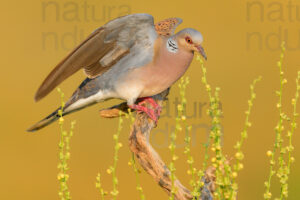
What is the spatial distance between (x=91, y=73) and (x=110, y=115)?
455 millimetres

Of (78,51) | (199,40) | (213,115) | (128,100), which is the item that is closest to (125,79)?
(128,100)

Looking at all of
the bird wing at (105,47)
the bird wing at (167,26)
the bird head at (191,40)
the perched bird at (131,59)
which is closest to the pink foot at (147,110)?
the perched bird at (131,59)

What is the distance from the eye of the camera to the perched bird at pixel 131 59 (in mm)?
3855

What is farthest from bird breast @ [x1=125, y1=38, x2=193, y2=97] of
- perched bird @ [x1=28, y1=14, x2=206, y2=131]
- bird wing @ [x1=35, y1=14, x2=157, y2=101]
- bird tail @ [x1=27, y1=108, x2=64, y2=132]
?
bird tail @ [x1=27, y1=108, x2=64, y2=132]

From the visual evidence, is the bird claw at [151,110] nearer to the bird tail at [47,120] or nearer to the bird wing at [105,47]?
the bird wing at [105,47]

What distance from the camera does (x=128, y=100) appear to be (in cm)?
407

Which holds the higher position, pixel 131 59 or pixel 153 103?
pixel 131 59

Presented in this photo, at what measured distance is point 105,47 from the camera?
4.00 m

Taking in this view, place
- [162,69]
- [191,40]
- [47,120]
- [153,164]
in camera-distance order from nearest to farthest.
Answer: [153,164] < [191,40] < [162,69] < [47,120]

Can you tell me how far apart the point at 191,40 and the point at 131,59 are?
0.53 m

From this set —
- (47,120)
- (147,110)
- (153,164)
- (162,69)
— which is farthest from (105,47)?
(153,164)

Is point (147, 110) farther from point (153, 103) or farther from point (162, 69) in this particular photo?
point (162, 69)

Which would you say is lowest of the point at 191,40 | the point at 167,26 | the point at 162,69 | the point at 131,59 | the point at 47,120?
the point at 47,120

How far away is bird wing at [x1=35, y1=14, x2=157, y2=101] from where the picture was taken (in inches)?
150
